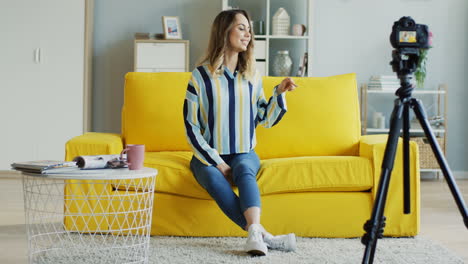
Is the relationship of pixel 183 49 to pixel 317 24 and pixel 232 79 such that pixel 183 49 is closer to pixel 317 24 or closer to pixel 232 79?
pixel 317 24

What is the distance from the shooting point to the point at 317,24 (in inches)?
209

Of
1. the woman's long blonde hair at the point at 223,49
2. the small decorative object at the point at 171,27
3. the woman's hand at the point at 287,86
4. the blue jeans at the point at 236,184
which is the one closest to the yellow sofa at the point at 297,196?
the blue jeans at the point at 236,184

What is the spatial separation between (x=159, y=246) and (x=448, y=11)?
4.04 m

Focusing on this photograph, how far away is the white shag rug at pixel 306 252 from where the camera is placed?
223 cm

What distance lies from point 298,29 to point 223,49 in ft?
8.29

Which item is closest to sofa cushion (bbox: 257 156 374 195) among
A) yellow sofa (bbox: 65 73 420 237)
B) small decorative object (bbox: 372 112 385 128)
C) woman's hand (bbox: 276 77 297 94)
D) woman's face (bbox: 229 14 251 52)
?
yellow sofa (bbox: 65 73 420 237)

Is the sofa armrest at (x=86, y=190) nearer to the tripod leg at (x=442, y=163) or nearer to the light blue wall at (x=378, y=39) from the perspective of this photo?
the tripod leg at (x=442, y=163)

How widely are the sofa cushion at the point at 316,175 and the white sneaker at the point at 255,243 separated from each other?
0.37m

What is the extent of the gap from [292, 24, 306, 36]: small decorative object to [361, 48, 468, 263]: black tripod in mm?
3399

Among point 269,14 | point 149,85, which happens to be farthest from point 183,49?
point 149,85

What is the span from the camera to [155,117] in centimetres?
303

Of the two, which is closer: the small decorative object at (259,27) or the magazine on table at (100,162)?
the magazine on table at (100,162)

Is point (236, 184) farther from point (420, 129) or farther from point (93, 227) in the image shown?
point (420, 129)

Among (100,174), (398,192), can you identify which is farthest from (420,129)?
(100,174)
